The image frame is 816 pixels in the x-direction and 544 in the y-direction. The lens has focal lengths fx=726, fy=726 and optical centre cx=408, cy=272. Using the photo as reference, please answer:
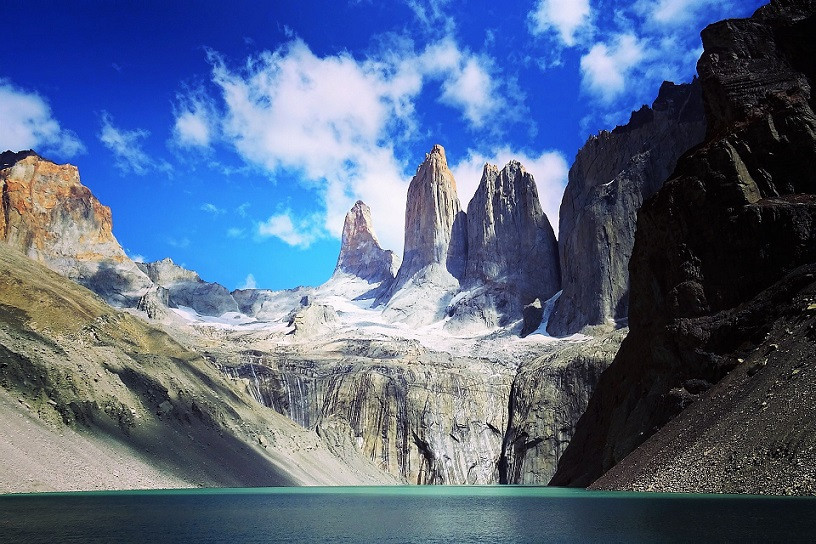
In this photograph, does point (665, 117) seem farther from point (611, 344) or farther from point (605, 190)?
point (611, 344)

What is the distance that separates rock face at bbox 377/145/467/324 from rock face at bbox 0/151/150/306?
218ft

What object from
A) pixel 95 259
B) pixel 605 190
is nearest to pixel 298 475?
pixel 605 190

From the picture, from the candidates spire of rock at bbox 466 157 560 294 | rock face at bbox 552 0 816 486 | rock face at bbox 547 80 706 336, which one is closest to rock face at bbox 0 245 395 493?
rock face at bbox 552 0 816 486

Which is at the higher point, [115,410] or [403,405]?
[403,405]

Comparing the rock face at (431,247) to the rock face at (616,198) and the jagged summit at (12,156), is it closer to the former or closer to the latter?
the rock face at (616,198)

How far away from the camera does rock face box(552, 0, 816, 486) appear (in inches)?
1686

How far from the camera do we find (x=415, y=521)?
27.2m

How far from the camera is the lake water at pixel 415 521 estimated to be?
64.1 feet

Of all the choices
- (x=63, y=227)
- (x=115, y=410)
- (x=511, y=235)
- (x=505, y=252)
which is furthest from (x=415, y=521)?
(x=63, y=227)

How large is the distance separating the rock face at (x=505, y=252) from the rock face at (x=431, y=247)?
293 inches

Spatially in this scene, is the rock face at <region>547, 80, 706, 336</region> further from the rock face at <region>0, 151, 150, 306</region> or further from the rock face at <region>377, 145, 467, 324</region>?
the rock face at <region>0, 151, 150, 306</region>

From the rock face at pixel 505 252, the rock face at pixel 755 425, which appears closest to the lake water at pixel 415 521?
the rock face at pixel 755 425

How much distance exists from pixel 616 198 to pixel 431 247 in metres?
72.5

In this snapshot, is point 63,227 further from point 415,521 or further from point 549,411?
point 415,521
